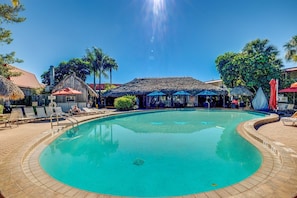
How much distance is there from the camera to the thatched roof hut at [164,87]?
2411 cm

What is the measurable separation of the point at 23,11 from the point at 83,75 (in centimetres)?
2689

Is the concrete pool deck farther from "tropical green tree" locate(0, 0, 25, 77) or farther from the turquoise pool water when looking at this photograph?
"tropical green tree" locate(0, 0, 25, 77)

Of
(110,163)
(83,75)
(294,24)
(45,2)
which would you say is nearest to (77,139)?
(110,163)

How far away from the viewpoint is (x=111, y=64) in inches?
1296

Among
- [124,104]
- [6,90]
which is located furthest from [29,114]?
[124,104]

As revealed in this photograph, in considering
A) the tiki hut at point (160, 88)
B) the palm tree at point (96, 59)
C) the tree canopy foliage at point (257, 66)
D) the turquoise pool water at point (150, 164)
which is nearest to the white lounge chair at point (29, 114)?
the turquoise pool water at point (150, 164)

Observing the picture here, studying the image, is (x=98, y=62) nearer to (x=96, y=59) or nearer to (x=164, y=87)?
(x=96, y=59)

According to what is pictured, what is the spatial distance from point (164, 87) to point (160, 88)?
25.8 inches

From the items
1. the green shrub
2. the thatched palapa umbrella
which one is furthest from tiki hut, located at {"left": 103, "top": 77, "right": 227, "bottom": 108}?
the thatched palapa umbrella

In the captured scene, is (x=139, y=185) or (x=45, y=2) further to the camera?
(x=45, y=2)

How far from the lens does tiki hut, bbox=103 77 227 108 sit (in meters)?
24.1

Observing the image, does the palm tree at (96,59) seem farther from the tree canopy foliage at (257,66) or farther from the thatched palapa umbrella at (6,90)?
the tree canopy foliage at (257,66)

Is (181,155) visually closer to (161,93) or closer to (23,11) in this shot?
(23,11)

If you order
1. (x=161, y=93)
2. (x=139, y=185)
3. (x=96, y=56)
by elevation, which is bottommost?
(x=139, y=185)
